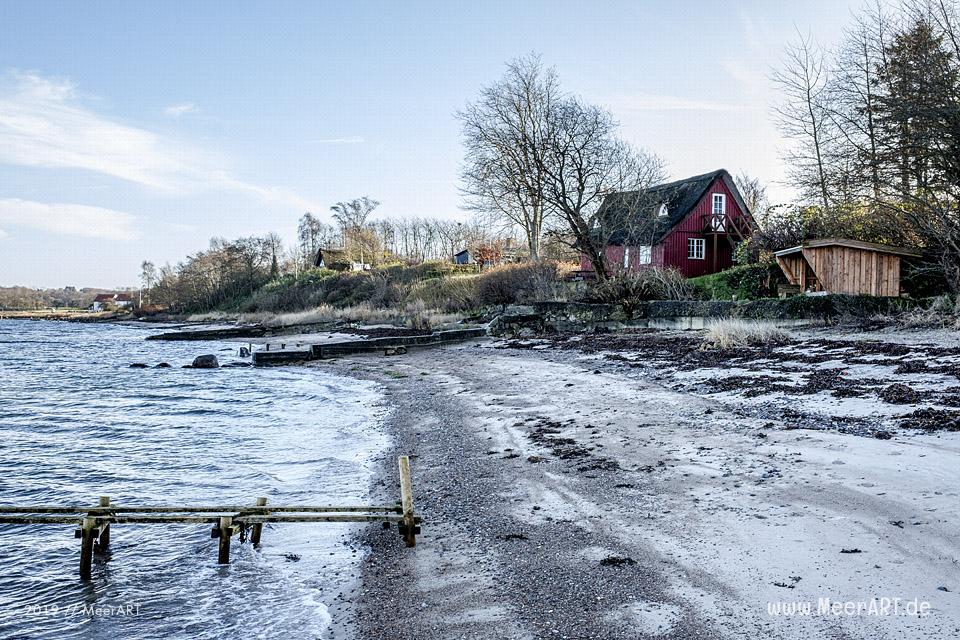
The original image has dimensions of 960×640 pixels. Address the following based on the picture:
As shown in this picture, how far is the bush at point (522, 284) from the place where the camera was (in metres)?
27.7

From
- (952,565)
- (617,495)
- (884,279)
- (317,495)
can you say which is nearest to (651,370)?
(617,495)

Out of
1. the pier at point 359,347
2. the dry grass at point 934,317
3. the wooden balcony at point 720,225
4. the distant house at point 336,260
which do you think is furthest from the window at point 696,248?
the distant house at point 336,260

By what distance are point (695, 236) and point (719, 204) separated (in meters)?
2.44

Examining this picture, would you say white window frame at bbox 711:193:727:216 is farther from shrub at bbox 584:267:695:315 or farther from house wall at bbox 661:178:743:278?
shrub at bbox 584:267:695:315

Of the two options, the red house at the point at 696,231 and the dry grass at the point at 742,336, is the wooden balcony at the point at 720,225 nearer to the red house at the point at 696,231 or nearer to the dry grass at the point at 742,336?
the red house at the point at 696,231

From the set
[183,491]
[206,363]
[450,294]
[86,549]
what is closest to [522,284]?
[450,294]

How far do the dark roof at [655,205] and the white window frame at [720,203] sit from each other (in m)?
0.80

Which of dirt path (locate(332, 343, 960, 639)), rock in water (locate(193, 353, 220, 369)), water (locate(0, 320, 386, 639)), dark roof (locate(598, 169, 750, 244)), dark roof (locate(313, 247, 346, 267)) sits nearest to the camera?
dirt path (locate(332, 343, 960, 639))

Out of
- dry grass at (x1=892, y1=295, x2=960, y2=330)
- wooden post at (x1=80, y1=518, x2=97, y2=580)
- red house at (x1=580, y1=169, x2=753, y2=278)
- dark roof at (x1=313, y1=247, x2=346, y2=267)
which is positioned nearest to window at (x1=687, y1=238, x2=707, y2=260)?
red house at (x1=580, y1=169, x2=753, y2=278)

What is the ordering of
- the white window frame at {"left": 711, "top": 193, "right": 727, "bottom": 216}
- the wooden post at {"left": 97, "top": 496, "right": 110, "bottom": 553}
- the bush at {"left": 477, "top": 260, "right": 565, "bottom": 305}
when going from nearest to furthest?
the wooden post at {"left": 97, "top": 496, "right": 110, "bottom": 553}
the bush at {"left": 477, "top": 260, "right": 565, "bottom": 305}
the white window frame at {"left": 711, "top": 193, "right": 727, "bottom": 216}

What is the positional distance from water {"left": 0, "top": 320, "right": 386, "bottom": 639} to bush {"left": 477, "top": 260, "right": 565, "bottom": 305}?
43.2 ft

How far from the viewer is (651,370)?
39.7 feet

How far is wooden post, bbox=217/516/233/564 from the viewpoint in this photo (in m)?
5.04

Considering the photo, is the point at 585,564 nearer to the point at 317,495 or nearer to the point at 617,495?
the point at 617,495
